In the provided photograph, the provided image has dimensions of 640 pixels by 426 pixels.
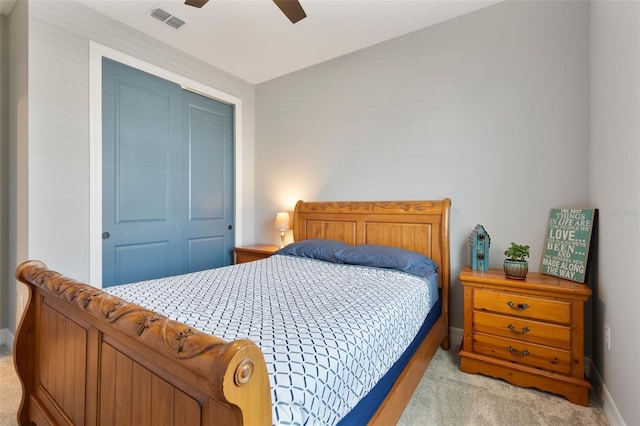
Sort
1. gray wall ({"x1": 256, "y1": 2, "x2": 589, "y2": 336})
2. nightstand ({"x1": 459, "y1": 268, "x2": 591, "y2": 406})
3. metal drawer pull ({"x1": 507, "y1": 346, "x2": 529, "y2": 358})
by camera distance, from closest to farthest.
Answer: nightstand ({"x1": 459, "y1": 268, "x2": 591, "y2": 406}), metal drawer pull ({"x1": 507, "y1": 346, "x2": 529, "y2": 358}), gray wall ({"x1": 256, "y1": 2, "x2": 589, "y2": 336})

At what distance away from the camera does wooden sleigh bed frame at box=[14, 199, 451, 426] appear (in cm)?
65

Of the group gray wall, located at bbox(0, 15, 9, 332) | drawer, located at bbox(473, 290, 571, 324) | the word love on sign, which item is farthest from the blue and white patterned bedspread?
gray wall, located at bbox(0, 15, 9, 332)

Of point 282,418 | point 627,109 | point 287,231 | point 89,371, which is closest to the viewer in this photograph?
Answer: point 282,418

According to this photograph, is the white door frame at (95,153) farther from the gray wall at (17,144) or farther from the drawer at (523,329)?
the drawer at (523,329)

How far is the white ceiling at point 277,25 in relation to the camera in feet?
8.02

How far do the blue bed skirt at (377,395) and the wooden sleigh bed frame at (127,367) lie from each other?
1.1 inches

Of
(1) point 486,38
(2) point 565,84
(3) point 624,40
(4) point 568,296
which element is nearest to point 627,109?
(3) point 624,40

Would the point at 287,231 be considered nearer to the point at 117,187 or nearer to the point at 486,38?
the point at 117,187

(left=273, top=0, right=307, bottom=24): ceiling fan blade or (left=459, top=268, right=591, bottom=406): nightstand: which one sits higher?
(left=273, top=0, right=307, bottom=24): ceiling fan blade

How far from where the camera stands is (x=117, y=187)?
2.70m

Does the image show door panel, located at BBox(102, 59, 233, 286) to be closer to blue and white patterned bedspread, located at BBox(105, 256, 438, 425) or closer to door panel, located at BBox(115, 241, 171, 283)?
door panel, located at BBox(115, 241, 171, 283)

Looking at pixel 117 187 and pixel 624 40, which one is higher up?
pixel 624 40

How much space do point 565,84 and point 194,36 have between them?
125 inches

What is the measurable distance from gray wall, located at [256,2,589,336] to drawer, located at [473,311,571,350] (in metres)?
0.53
